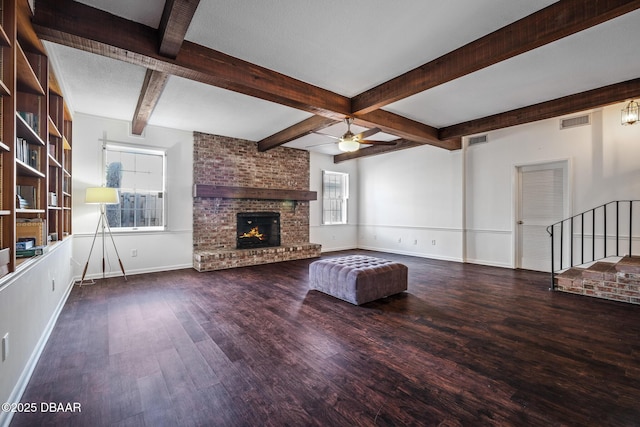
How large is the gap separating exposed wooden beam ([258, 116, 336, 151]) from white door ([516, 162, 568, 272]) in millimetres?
4156

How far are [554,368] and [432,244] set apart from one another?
16.4 feet

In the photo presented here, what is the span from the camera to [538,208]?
5586 mm

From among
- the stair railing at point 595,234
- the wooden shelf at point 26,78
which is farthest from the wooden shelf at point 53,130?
the stair railing at point 595,234

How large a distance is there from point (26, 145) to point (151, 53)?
4.36 feet

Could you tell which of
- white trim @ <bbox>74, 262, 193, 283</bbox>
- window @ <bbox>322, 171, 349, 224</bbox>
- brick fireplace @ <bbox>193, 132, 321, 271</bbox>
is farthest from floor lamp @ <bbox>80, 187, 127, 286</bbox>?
window @ <bbox>322, 171, 349, 224</bbox>

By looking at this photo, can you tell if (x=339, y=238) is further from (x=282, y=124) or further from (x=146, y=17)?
(x=146, y=17)

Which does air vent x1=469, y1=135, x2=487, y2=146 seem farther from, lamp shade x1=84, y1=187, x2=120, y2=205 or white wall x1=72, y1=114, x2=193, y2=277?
lamp shade x1=84, y1=187, x2=120, y2=205

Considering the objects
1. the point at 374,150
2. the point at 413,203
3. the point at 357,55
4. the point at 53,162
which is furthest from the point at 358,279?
the point at 374,150

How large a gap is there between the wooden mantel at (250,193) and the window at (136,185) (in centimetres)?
75

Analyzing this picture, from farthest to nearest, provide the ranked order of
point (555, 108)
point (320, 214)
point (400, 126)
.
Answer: point (320, 214) < point (400, 126) < point (555, 108)

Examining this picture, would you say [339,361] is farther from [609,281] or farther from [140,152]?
[140,152]

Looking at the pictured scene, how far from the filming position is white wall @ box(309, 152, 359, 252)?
797 cm

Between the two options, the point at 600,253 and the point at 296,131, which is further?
the point at 296,131

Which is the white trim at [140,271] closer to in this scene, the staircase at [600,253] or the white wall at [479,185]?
the white wall at [479,185]
